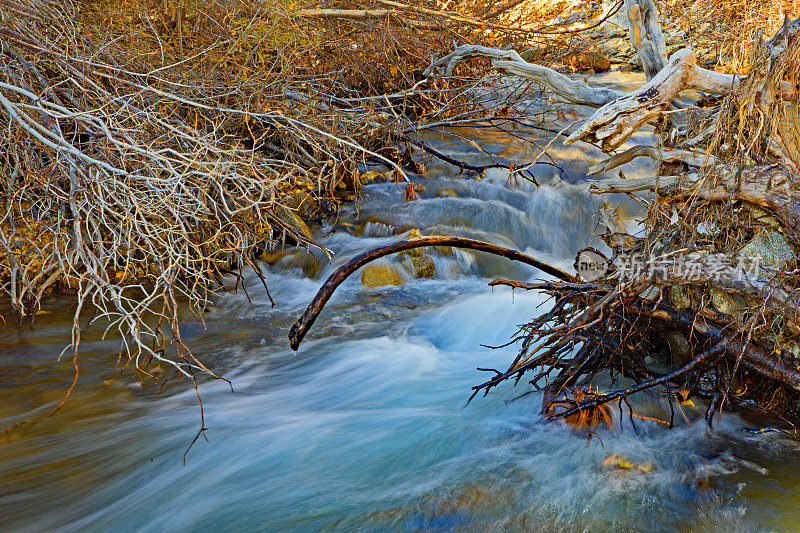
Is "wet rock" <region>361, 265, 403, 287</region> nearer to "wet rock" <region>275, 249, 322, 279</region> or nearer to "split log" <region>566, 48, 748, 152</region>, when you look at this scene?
"wet rock" <region>275, 249, 322, 279</region>

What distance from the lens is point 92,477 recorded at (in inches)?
123

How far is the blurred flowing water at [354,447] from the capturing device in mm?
2561

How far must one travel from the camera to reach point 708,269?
2711 mm

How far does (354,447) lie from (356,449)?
27 millimetres

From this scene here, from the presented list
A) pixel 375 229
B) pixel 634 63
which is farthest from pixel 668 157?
pixel 634 63

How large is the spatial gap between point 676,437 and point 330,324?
3187 mm

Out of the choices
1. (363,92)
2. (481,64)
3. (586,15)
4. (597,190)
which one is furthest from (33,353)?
(586,15)

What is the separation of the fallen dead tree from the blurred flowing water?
A: 0.28 metres

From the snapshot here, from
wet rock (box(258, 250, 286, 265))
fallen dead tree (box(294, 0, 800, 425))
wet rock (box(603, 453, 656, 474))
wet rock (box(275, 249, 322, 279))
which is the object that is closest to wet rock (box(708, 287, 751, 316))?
fallen dead tree (box(294, 0, 800, 425))

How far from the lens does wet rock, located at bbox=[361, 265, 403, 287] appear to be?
624cm

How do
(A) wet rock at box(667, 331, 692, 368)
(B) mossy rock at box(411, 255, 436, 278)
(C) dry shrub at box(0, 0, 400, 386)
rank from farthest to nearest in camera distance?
(B) mossy rock at box(411, 255, 436, 278), (C) dry shrub at box(0, 0, 400, 386), (A) wet rock at box(667, 331, 692, 368)

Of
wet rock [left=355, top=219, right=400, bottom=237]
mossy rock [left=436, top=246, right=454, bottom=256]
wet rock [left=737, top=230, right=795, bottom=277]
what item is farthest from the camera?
wet rock [left=355, top=219, right=400, bottom=237]

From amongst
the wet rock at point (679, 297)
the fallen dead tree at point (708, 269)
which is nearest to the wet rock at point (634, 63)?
the fallen dead tree at point (708, 269)

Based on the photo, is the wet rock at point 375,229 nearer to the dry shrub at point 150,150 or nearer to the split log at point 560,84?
the dry shrub at point 150,150
